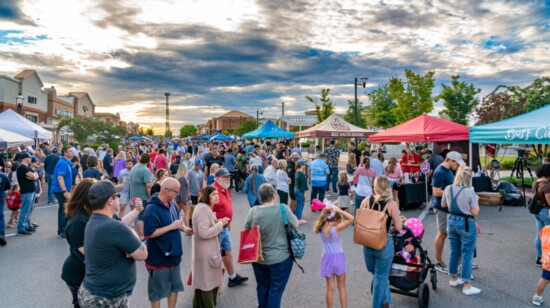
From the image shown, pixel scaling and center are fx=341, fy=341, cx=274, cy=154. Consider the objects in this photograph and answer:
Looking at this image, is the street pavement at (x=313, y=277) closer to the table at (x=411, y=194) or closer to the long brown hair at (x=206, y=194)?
the long brown hair at (x=206, y=194)

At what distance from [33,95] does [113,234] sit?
48492 mm

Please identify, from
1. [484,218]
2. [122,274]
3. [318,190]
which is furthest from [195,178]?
[484,218]

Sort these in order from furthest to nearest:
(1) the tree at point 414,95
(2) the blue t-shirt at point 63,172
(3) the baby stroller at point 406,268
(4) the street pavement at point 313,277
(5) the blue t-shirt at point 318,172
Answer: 1. (1) the tree at point 414,95
2. (5) the blue t-shirt at point 318,172
3. (2) the blue t-shirt at point 63,172
4. (4) the street pavement at point 313,277
5. (3) the baby stroller at point 406,268

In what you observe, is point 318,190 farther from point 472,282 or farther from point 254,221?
point 254,221

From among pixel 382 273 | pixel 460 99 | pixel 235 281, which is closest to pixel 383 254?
pixel 382 273

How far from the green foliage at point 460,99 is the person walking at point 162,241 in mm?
36777

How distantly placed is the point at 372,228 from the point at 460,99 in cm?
3696

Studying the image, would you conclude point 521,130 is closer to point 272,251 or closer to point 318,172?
point 318,172

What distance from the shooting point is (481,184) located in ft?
37.3

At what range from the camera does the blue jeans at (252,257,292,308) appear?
361cm

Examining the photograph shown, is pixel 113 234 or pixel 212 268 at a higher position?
pixel 113 234

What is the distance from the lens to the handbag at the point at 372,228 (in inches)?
151

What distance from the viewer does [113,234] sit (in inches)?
103

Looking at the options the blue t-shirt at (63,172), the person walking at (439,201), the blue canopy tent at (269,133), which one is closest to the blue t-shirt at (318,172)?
the person walking at (439,201)
